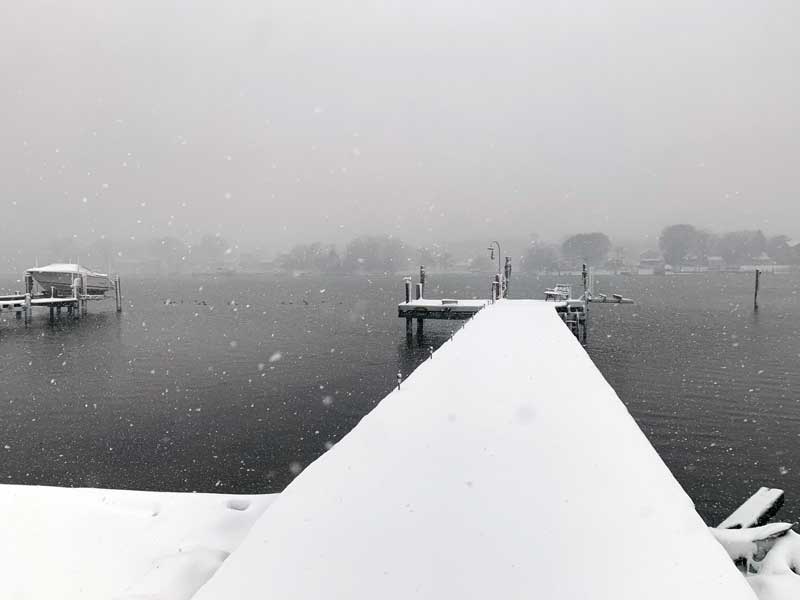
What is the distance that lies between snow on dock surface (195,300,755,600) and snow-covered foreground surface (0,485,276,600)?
2.82 feet

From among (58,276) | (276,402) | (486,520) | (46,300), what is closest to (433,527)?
(486,520)

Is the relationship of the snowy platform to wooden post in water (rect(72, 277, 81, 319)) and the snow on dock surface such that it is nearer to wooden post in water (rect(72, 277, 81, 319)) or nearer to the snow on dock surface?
the snow on dock surface

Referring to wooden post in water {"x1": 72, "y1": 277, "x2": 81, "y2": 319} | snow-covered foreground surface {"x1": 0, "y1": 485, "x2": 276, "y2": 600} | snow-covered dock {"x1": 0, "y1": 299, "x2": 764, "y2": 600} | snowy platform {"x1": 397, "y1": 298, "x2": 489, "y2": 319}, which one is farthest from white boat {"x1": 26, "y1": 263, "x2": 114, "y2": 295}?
snow-covered dock {"x1": 0, "y1": 299, "x2": 764, "y2": 600}

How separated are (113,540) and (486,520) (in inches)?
160

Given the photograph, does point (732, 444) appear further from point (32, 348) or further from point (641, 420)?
point (32, 348)

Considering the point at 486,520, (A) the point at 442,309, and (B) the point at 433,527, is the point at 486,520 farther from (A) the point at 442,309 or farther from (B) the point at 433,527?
(A) the point at 442,309

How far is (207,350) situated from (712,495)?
90.8ft

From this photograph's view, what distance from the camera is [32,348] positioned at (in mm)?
31109

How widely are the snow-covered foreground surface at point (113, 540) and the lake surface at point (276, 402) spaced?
490 cm

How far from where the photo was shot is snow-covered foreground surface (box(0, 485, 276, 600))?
186 inches

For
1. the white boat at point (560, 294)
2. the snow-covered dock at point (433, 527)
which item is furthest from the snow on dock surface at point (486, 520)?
the white boat at point (560, 294)

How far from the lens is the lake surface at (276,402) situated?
11.9m

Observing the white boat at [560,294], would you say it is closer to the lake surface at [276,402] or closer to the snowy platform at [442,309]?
the lake surface at [276,402]

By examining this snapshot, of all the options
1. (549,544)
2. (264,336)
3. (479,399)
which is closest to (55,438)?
(479,399)
